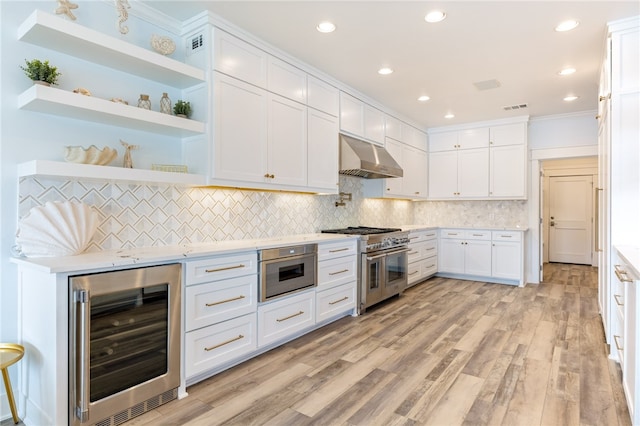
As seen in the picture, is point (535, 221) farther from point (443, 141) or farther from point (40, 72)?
point (40, 72)

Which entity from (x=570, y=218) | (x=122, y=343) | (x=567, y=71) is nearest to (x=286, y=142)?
(x=122, y=343)

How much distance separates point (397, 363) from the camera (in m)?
2.79

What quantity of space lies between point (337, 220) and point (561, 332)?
2633mm

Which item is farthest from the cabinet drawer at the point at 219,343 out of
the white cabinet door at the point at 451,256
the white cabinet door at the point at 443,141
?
the white cabinet door at the point at 443,141

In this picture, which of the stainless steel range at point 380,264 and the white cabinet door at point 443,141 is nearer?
the stainless steel range at point 380,264

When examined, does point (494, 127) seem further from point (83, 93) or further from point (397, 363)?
point (83, 93)

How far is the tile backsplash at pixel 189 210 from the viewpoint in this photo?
2369 millimetres

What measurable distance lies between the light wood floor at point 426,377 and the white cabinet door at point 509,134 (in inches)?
108

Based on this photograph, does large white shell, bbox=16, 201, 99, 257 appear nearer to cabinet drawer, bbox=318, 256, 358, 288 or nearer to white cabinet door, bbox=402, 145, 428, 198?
cabinet drawer, bbox=318, 256, 358, 288

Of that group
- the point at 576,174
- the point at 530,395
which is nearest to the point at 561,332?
the point at 530,395

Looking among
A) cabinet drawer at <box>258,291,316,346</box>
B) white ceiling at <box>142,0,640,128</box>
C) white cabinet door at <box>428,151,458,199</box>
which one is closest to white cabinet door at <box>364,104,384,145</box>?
white ceiling at <box>142,0,640,128</box>

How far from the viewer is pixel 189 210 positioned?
9.73 ft

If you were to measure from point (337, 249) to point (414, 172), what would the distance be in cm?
285

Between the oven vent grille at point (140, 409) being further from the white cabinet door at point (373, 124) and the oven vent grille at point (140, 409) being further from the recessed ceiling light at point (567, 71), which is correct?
the recessed ceiling light at point (567, 71)
